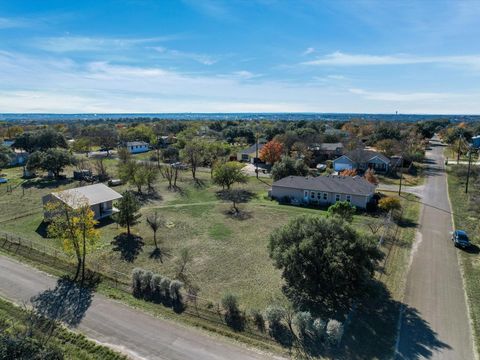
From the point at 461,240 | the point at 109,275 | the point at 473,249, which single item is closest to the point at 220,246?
the point at 109,275

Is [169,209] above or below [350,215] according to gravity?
below

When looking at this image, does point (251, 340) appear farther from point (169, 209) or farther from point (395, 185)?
point (395, 185)

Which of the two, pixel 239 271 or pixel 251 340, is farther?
pixel 239 271

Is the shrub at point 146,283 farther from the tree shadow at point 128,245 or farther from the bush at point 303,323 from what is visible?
the bush at point 303,323

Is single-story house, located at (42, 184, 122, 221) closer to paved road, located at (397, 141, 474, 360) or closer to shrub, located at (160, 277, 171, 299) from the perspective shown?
shrub, located at (160, 277, 171, 299)

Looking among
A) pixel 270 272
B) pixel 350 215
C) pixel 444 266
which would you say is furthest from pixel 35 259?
pixel 444 266

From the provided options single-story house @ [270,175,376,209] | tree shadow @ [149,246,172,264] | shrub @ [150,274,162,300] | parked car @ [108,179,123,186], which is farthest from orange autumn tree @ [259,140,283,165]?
shrub @ [150,274,162,300]

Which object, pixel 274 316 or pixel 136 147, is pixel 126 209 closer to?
pixel 274 316
